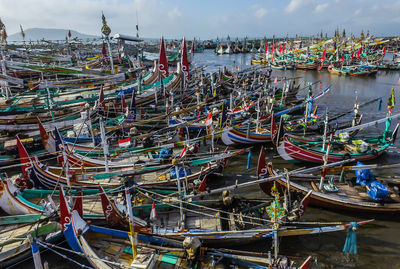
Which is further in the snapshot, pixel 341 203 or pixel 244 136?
pixel 244 136

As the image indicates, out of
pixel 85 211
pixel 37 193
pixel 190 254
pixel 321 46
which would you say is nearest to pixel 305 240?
pixel 190 254

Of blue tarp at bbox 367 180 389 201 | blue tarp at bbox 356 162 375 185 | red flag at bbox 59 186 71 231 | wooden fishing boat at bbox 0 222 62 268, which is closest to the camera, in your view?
red flag at bbox 59 186 71 231

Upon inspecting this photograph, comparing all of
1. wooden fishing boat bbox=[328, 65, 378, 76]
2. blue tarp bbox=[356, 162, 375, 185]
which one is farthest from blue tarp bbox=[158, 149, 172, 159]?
wooden fishing boat bbox=[328, 65, 378, 76]

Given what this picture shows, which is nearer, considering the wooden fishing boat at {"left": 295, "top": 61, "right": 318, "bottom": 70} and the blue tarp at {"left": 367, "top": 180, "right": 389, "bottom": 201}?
the blue tarp at {"left": 367, "top": 180, "right": 389, "bottom": 201}

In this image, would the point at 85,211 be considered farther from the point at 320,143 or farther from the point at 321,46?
the point at 321,46

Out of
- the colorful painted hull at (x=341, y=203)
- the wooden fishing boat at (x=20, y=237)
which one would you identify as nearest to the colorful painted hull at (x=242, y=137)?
the colorful painted hull at (x=341, y=203)

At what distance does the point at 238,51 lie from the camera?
13325 cm

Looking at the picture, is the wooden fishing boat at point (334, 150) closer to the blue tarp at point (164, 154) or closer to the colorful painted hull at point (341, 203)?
the colorful painted hull at point (341, 203)

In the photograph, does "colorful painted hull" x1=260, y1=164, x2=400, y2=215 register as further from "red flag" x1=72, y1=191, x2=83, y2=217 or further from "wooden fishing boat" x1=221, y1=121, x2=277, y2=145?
"red flag" x1=72, y1=191, x2=83, y2=217

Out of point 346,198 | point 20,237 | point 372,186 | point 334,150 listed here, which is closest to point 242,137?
point 334,150

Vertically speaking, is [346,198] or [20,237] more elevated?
[346,198]

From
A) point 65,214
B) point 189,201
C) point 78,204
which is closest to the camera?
point 65,214

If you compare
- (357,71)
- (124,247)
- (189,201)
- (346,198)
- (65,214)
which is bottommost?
(124,247)

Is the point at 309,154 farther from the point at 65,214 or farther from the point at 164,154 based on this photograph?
the point at 65,214
